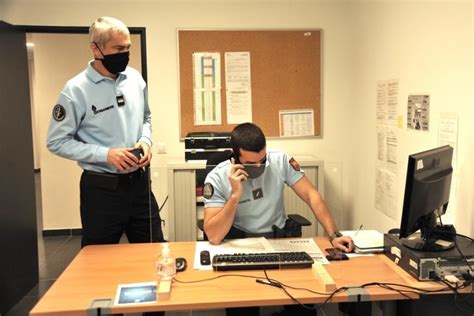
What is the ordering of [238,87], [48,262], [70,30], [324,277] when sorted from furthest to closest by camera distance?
1. [48,262]
2. [238,87]
3. [70,30]
4. [324,277]

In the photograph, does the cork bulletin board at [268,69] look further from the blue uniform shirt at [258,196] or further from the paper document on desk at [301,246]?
the paper document on desk at [301,246]

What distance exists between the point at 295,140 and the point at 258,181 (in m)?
1.62

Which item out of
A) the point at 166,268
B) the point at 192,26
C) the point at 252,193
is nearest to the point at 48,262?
the point at 192,26

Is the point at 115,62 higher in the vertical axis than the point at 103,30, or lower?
lower

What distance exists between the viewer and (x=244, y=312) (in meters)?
1.81

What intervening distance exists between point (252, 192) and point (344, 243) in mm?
511

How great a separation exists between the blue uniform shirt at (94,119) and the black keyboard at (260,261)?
2.43ft

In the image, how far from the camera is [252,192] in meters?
2.16

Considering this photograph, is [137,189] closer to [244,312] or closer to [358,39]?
[244,312]

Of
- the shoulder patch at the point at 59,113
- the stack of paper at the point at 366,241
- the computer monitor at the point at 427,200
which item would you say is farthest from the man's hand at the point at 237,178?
the shoulder patch at the point at 59,113

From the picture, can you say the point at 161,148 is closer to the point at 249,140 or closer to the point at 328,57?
the point at 328,57

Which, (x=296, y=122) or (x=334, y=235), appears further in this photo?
(x=296, y=122)

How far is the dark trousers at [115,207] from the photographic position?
207 cm

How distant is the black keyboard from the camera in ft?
5.52
